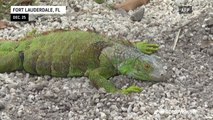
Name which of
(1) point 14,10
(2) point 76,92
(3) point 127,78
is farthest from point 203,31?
(1) point 14,10

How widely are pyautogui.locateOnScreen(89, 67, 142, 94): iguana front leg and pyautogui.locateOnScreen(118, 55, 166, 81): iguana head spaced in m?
0.15

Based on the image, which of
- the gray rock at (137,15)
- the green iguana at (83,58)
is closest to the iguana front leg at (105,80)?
the green iguana at (83,58)

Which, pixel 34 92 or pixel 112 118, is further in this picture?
pixel 34 92

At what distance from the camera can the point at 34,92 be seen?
6.49m

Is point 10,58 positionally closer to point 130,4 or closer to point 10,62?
point 10,62

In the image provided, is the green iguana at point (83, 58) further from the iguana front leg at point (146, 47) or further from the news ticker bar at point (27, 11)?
the news ticker bar at point (27, 11)

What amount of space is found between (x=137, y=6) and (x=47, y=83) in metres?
2.77

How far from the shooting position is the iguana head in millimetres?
6551

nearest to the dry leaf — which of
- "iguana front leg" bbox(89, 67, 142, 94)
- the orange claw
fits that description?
the orange claw

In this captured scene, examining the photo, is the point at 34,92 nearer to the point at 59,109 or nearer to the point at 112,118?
the point at 59,109

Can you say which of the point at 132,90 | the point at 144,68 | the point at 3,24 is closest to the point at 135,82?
the point at 144,68

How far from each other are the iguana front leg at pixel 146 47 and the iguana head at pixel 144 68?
382 mm

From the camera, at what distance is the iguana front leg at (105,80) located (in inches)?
252

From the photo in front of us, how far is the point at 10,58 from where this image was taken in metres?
7.27
